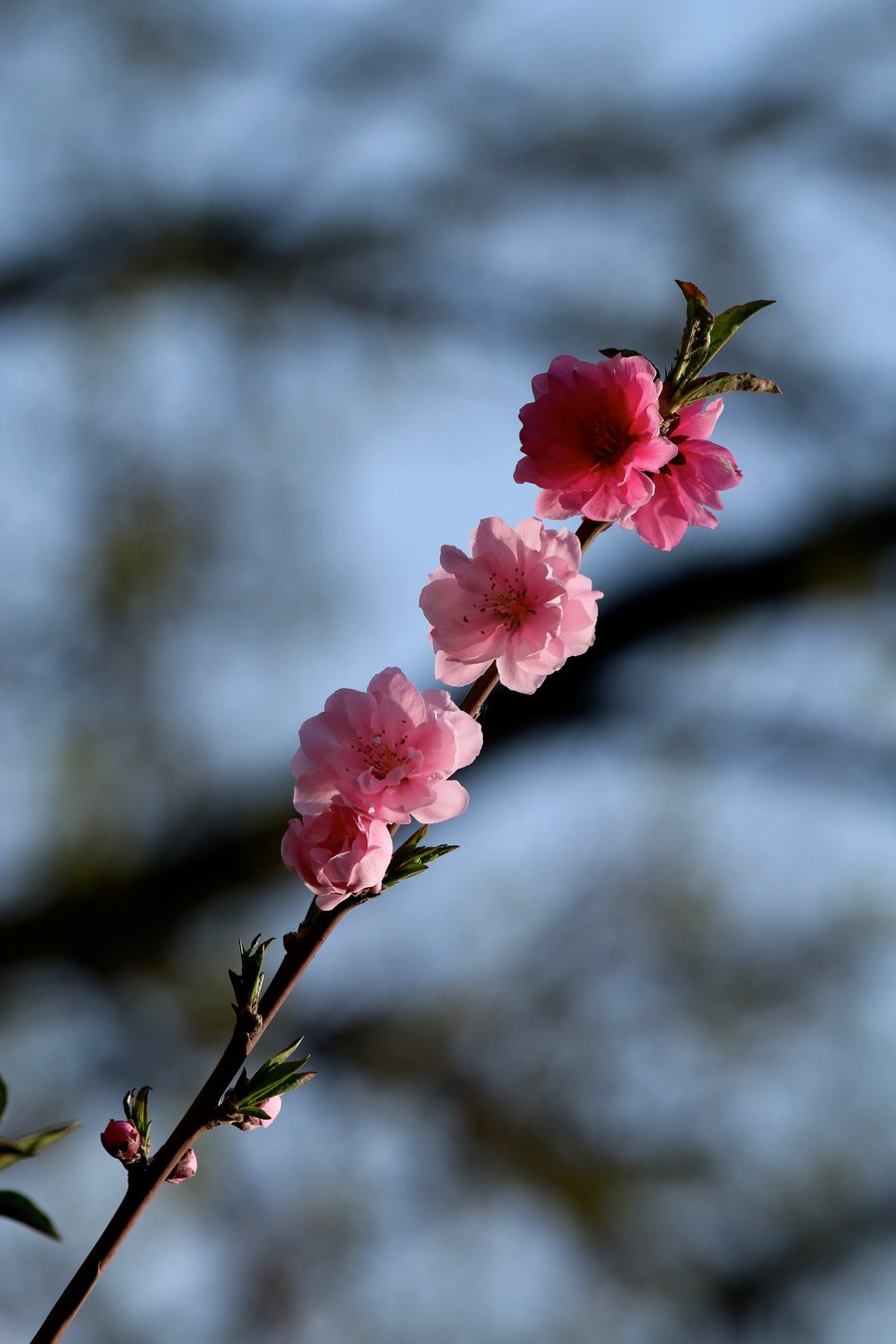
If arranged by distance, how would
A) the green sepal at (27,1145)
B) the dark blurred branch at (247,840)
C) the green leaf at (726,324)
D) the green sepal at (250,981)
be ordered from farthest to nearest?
the dark blurred branch at (247,840) < the green leaf at (726,324) < the green sepal at (250,981) < the green sepal at (27,1145)

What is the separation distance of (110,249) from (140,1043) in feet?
9.12

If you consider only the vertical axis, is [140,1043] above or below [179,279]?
below

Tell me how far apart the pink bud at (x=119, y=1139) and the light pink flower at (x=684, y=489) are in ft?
1.47

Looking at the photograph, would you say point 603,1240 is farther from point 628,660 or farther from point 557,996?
point 628,660

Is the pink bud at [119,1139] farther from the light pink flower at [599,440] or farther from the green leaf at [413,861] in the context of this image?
the light pink flower at [599,440]

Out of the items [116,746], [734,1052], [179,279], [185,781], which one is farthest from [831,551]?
[179,279]

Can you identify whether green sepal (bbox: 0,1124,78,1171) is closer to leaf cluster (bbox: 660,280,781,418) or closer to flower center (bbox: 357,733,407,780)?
flower center (bbox: 357,733,407,780)

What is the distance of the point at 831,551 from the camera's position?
120 inches

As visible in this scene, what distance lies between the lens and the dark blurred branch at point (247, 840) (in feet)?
9.20

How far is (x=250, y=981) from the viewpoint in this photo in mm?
600

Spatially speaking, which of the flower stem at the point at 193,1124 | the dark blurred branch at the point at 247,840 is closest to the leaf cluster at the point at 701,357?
the flower stem at the point at 193,1124

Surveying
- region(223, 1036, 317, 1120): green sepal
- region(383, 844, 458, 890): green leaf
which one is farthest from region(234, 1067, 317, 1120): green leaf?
region(383, 844, 458, 890): green leaf

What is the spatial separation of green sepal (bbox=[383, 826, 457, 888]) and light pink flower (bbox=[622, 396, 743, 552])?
0.78 ft

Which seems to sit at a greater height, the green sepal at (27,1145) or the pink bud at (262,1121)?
the pink bud at (262,1121)
